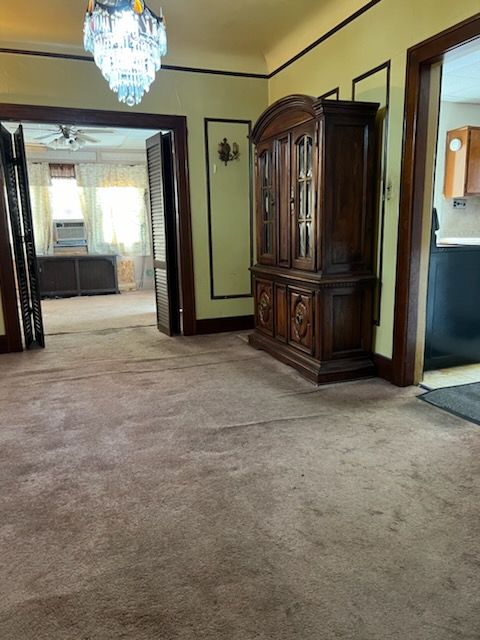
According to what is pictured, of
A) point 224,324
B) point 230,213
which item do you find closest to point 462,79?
point 230,213

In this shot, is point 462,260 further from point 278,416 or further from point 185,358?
point 185,358

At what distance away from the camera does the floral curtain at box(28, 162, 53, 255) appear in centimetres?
834

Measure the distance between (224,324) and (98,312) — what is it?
7.89 feet

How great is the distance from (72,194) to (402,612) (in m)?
8.80

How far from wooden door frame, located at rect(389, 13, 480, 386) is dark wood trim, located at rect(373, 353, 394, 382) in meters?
0.03

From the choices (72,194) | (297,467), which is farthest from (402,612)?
(72,194)

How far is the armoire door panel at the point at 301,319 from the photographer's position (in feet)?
11.5

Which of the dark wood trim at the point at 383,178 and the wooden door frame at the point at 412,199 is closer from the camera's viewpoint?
the wooden door frame at the point at 412,199

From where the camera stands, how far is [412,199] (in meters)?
3.08

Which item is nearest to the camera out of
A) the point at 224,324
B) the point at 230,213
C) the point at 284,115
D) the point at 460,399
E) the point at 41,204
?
the point at 460,399

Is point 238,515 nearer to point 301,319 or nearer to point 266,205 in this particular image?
point 301,319

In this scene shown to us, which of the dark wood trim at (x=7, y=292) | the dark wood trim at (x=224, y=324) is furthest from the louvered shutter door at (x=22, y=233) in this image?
the dark wood trim at (x=224, y=324)

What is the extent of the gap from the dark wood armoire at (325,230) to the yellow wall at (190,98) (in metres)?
1.20

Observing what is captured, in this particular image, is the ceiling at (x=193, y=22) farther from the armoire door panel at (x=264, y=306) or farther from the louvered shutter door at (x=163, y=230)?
the armoire door panel at (x=264, y=306)
